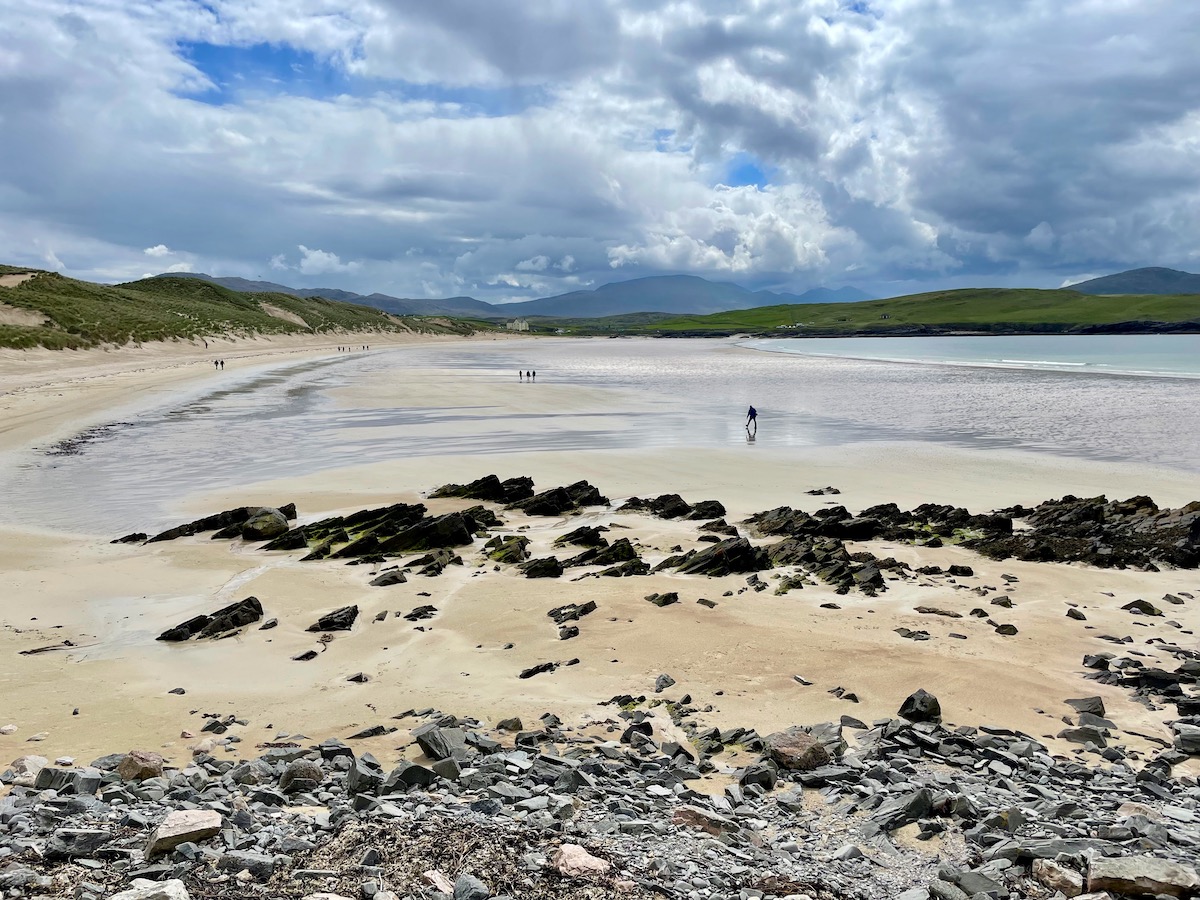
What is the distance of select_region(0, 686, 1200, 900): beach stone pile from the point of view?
210 inches

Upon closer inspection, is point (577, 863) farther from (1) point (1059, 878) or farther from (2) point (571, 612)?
(2) point (571, 612)

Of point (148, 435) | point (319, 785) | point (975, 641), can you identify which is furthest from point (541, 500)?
point (148, 435)

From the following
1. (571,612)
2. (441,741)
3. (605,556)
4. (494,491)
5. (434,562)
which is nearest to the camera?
(441,741)

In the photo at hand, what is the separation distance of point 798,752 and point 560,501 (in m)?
14.0

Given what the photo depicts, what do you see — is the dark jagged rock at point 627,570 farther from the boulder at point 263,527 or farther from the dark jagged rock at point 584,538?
the boulder at point 263,527

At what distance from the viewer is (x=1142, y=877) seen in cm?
516

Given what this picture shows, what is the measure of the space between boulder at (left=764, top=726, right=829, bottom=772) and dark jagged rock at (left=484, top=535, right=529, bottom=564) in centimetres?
915

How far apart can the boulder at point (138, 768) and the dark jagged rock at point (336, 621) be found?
203 inches

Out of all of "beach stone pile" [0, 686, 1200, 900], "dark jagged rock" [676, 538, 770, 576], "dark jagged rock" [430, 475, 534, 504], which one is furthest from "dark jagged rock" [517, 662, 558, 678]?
"dark jagged rock" [430, 475, 534, 504]

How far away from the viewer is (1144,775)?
23.1 ft

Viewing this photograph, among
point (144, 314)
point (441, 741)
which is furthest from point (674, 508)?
point (144, 314)

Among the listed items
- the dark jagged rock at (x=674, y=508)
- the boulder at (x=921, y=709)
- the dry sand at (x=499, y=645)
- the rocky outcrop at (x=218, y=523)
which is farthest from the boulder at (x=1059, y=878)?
the rocky outcrop at (x=218, y=523)

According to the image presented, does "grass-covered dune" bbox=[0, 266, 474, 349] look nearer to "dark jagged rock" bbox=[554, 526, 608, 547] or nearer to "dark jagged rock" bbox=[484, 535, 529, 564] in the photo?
"dark jagged rock" bbox=[484, 535, 529, 564]

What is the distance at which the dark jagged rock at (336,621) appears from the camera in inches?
482
